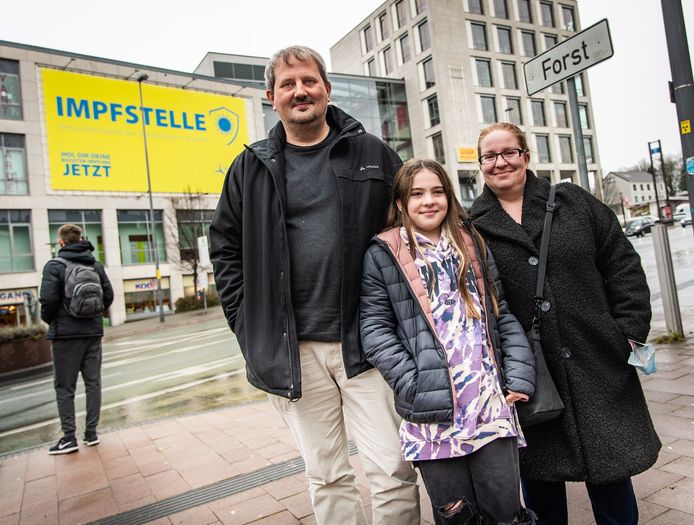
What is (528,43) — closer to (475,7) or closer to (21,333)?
(475,7)

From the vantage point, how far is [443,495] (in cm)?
196

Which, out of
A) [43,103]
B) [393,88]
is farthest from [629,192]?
[43,103]

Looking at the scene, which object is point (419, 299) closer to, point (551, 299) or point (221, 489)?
point (551, 299)

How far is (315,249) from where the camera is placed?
2.27m

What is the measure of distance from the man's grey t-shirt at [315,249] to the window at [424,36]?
45.0m

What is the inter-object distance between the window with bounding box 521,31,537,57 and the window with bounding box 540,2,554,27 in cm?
220

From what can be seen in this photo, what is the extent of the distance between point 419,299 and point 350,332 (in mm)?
340

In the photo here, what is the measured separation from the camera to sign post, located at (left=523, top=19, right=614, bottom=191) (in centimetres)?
389

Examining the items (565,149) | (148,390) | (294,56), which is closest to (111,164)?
(148,390)

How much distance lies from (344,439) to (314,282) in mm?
742

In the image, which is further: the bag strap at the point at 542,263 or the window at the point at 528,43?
the window at the point at 528,43

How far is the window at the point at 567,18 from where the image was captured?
50625mm

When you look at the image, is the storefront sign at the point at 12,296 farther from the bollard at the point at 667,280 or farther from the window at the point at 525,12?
the window at the point at 525,12

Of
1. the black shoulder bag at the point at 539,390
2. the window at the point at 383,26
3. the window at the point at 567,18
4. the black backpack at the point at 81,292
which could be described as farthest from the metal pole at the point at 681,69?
the window at the point at 567,18
